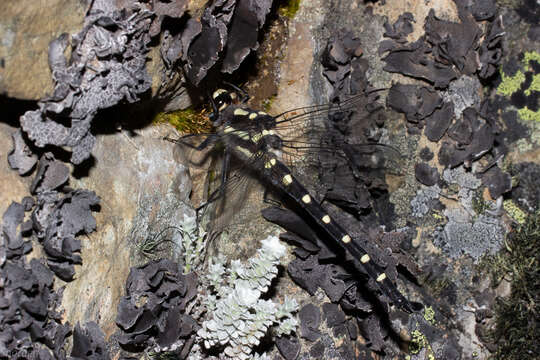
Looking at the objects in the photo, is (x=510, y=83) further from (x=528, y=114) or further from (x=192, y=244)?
(x=192, y=244)

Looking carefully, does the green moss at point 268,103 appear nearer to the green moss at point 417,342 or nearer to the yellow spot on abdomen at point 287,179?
the yellow spot on abdomen at point 287,179

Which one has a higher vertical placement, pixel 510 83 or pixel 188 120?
pixel 510 83

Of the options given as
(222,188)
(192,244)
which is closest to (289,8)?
(222,188)

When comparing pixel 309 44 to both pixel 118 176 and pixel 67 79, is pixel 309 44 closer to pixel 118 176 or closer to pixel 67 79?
pixel 118 176

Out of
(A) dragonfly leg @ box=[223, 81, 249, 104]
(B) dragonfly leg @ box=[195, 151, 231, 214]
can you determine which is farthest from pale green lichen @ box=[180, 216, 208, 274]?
(A) dragonfly leg @ box=[223, 81, 249, 104]

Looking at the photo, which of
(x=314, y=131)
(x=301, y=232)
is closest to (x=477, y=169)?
(x=314, y=131)

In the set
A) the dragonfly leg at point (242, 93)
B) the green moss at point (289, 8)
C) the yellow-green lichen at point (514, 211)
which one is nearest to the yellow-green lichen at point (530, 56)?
the yellow-green lichen at point (514, 211)

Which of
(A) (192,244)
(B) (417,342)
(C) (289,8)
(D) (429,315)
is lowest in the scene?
(B) (417,342)

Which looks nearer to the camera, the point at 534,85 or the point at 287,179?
the point at 287,179
